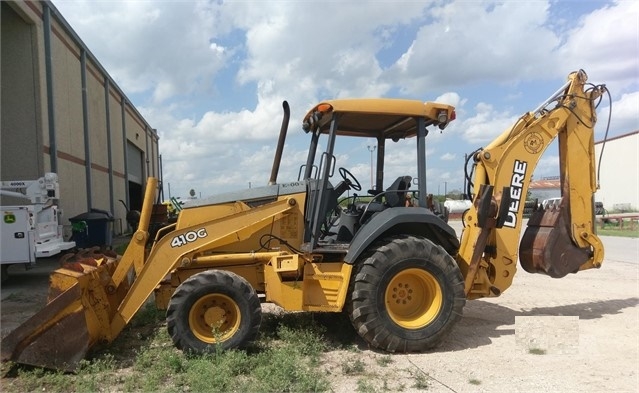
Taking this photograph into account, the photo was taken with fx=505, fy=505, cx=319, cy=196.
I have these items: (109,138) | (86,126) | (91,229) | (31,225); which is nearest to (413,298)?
(31,225)

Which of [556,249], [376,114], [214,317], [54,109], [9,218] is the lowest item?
[214,317]

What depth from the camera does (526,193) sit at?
6344 millimetres

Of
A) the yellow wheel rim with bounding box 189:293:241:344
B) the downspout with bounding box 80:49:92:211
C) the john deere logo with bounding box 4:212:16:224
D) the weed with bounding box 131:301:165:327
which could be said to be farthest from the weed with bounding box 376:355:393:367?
the downspout with bounding box 80:49:92:211

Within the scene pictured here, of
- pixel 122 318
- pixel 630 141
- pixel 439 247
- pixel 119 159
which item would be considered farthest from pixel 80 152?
pixel 630 141

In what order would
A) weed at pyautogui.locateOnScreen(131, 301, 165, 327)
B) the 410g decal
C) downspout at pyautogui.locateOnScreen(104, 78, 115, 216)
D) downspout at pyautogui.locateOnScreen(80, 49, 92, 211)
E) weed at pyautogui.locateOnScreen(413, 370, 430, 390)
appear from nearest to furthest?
weed at pyautogui.locateOnScreen(413, 370, 430, 390), the 410g decal, weed at pyautogui.locateOnScreen(131, 301, 165, 327), downspout at pyautogui.locateOnScreen(80, 49, 92, 211), downspout at pyautogui.locateOnScreen(104, 78, 115, 216)

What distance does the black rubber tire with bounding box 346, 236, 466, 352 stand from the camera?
17.4ft

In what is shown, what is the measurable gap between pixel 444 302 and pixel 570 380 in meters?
A: 1.40

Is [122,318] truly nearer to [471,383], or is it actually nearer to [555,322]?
[471,383]

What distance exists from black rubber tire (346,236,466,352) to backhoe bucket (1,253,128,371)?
8.50 ft

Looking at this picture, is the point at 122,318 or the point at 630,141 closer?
the point at 122,318

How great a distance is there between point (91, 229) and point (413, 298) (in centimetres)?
1128

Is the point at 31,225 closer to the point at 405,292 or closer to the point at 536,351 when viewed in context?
the point at 405,292

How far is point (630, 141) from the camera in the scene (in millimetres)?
43844

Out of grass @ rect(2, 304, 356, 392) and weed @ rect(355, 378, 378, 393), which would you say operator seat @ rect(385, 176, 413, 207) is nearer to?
grass @ rect(2, 304, 356, 392)
